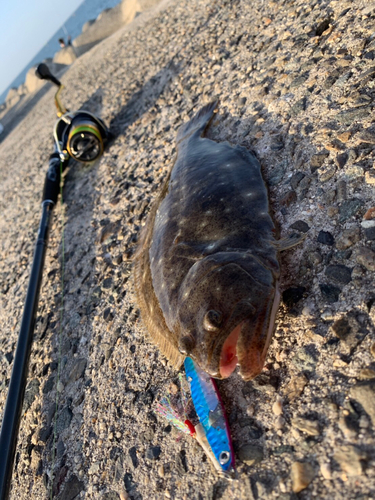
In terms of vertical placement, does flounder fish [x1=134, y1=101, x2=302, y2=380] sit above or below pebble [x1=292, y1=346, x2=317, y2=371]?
above

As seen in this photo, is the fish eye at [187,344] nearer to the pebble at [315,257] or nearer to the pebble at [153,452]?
the pebble at [153,452]

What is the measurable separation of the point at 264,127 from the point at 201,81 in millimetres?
2086

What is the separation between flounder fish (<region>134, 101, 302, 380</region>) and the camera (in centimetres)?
186

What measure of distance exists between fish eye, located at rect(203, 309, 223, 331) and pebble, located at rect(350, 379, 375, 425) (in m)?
0.74

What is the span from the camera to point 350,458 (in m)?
1.53

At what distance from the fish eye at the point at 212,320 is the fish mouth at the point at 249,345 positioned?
0.30 feet

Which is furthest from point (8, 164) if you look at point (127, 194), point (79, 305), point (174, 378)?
point (174, 378)

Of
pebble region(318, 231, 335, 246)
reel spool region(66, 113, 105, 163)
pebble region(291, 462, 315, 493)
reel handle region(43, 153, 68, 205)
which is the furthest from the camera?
reel handle region(43, 153, 68, 205)

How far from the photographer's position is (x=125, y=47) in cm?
883

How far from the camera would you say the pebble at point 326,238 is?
2.26 meters

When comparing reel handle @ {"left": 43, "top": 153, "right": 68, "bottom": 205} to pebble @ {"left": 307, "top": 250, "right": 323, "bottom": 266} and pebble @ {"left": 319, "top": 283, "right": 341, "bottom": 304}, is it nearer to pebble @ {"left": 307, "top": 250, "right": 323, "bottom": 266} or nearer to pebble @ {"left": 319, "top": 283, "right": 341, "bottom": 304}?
pebble @ {"left": 307, "top": 250, "right": 323, "bottom": 266}

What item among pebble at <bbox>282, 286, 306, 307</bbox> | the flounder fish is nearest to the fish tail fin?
the flounder fish

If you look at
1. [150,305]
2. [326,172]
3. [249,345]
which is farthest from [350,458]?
[326,172]

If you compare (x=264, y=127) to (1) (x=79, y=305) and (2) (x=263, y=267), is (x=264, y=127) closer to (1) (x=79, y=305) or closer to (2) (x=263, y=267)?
(2) (x=263, y=267)
